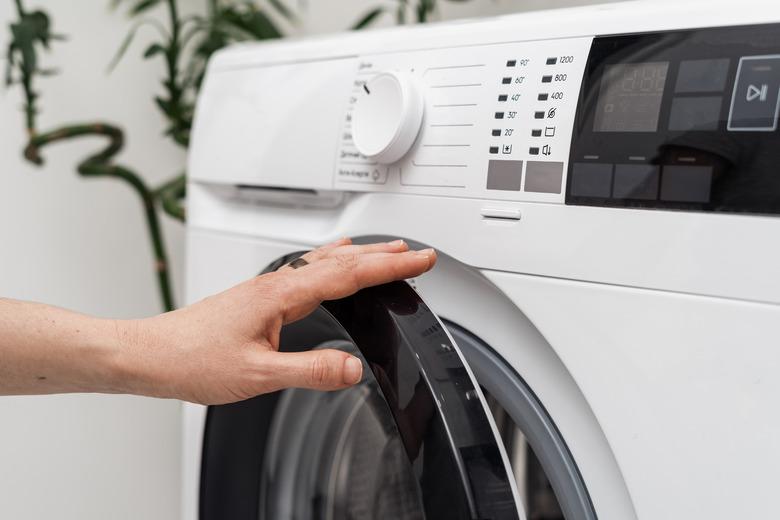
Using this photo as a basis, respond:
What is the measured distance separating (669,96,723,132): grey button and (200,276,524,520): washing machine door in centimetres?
19

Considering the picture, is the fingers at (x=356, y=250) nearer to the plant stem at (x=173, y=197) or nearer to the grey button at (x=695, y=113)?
the grey button at (x=695, y=113)

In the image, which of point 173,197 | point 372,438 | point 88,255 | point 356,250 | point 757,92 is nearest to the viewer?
point 757,92

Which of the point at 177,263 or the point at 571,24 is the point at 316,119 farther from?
the point at 177,263

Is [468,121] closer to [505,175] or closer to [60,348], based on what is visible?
[505,175]

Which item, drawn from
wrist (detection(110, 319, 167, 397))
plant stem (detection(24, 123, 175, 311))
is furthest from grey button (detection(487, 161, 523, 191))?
plant stem (detection(24, 123, 175, 311))

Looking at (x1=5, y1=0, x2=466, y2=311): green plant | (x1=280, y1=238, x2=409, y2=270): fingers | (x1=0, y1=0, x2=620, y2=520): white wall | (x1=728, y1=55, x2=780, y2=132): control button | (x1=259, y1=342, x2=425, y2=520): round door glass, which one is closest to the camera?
(x1=728, y1=55, x2=780, y2=132): control button

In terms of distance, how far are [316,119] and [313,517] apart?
→ 0.43m

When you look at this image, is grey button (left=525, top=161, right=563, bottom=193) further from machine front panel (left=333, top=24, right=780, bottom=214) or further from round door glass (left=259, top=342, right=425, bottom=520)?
round door glass (left=259, top=342, right=425, bottom=520)

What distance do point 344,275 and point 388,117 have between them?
13 centimetres

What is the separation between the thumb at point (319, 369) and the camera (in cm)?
42

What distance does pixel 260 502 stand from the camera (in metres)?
0.71

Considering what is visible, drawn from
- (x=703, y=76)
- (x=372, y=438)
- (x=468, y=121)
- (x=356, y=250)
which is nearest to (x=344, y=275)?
(x=356, y=250)

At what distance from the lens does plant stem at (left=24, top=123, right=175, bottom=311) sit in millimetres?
932

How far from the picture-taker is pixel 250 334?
1.46 ft
